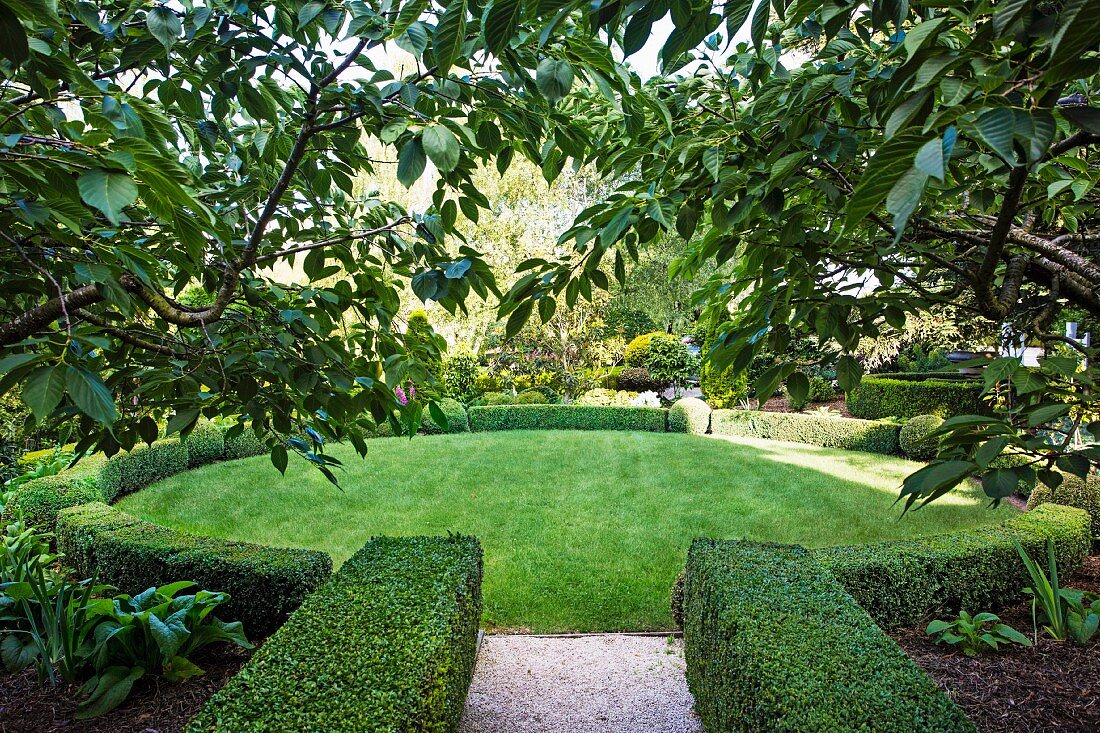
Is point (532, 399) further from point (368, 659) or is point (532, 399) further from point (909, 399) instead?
point (368, 659)

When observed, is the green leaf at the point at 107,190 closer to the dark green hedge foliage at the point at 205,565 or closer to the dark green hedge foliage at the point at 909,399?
the dark green hedge foliage at the point at 205,565

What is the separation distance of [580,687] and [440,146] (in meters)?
3.55

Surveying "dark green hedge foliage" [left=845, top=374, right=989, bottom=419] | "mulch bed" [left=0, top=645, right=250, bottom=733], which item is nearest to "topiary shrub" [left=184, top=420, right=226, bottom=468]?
"mulch bed" [left=0, top=645, right=250, bottom=733]

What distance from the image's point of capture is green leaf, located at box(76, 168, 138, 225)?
3.10 ft

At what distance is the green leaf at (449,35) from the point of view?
0.97 metres

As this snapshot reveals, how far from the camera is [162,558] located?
3.98 m

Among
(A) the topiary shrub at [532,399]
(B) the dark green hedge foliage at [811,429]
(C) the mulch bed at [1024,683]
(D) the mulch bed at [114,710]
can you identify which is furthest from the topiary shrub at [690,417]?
(D) the mulch bed at [114,710]

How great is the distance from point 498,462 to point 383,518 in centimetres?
311

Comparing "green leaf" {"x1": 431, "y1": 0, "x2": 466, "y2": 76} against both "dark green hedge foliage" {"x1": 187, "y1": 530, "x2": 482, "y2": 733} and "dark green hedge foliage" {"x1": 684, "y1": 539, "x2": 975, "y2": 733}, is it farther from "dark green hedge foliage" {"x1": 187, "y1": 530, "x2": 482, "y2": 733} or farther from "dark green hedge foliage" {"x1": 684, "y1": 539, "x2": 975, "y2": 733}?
"dark green hedge foliage" {"x1": 684, "y1": 539, "x2": 975, "y2": 733}

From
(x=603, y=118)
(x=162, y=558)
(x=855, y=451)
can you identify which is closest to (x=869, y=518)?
(x=855, y=451)

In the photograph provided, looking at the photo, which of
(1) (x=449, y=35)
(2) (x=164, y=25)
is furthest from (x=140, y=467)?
(1) (x=449, y=35)

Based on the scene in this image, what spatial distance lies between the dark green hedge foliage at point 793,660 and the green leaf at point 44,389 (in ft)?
6.95

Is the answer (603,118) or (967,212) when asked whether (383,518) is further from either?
(967,212)

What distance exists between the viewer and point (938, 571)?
375cm
